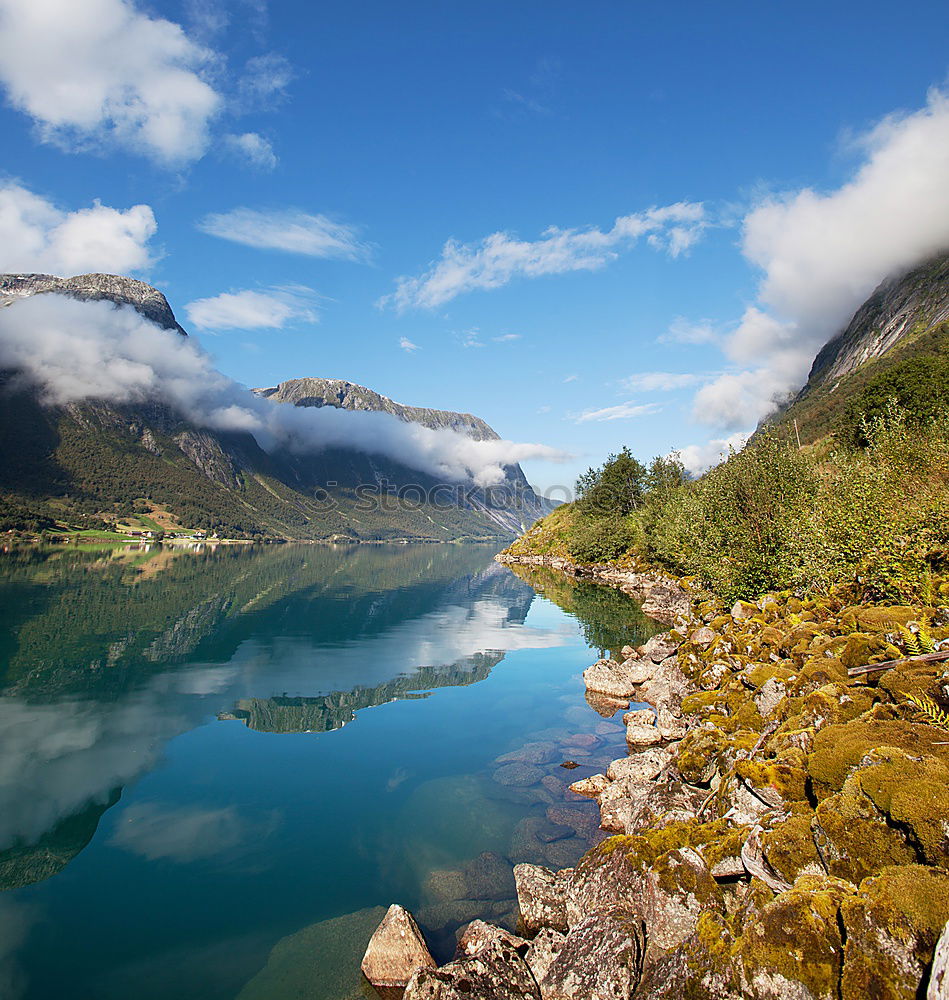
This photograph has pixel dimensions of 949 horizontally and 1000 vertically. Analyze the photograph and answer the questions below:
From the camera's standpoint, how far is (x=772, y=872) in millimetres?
10500

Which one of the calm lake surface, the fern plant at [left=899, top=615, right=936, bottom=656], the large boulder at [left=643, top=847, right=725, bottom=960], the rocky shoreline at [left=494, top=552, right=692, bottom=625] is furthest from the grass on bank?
the large boulder at [left=643, top=847, right=725, bottom=960]

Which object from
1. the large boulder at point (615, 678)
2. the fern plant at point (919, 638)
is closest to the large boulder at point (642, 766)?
the fern plant at point (919, 638)

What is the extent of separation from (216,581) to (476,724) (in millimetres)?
91837

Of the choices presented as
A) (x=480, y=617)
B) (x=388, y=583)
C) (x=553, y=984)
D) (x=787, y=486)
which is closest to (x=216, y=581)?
(x=388, y=583)

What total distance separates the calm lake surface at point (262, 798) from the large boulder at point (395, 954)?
0.60 meters

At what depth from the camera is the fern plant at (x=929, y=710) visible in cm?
1291

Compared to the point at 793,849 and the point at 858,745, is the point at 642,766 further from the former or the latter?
the point at 793,849

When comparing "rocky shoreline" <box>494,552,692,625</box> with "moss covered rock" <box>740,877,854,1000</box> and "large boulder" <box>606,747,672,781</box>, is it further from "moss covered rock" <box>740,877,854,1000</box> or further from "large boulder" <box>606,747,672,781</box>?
"moss covered rock" <box>740,877,854,1000</box>

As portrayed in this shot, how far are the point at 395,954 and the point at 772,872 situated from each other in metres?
8.62

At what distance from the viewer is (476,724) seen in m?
32.8

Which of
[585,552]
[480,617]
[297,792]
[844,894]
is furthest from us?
[585,552]

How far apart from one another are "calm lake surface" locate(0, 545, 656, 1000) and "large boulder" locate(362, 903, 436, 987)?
1.96ft

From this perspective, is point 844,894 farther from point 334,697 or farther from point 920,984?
point 334,697

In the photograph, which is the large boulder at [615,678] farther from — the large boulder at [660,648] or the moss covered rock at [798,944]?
the moss covered rock at [798,944]
